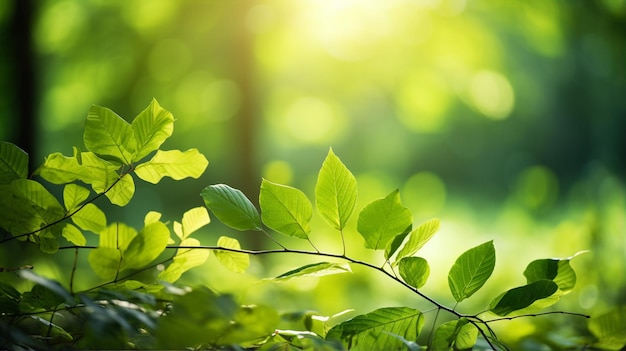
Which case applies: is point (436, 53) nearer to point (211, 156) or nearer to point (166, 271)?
point (211, 156)

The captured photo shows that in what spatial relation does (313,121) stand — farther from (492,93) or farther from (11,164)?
(11,164)

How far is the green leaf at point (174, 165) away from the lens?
0.27 m

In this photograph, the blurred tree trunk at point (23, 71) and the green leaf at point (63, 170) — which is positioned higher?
the blurred tree trunk at point (23, 71)

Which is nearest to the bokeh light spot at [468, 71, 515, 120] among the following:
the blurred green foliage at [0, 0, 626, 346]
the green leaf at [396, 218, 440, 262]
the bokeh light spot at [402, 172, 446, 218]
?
the blurred green foliage at [0, 0, 626, 346]

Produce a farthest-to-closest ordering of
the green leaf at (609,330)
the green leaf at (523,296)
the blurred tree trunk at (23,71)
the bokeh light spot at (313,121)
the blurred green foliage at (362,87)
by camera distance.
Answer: the bokeh light spot at (313,121)
the blurred green foliage at (362,87)
the blurred tree trunk at (23,71)
the green leaf at (609,330)
the green leaf at (523,296)

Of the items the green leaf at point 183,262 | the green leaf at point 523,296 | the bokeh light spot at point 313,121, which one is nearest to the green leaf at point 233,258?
the green leaf at point 183,262

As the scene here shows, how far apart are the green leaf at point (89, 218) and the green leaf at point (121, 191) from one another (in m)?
0.01

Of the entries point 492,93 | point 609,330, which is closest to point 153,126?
point 609,330

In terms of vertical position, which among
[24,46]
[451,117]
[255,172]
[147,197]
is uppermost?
[451,117]

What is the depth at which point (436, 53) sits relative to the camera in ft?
12.7

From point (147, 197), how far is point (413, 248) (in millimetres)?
4378

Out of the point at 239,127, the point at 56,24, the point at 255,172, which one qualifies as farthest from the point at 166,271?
the point at 56,24

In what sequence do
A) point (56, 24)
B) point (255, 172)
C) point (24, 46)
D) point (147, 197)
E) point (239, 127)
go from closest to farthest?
1. point (24, 46)
2. point (255, 172)
3. point (239, 127)
4. point (56, 24)
5. point (147, 197)

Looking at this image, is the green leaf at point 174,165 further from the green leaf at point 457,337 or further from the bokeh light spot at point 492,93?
the bokeh light spot at point 492,93
